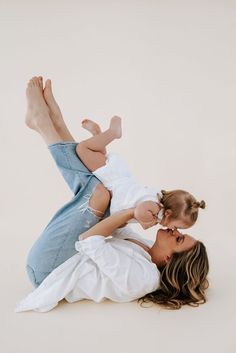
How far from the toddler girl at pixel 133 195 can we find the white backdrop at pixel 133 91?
1.34 meters

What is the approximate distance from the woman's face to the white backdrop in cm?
124

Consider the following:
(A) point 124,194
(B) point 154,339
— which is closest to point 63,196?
(A) point 124,194

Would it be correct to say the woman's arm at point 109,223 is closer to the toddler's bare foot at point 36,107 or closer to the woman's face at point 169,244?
the woman's face at point 169,244

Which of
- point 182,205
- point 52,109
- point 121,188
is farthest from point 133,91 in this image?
point 182,205

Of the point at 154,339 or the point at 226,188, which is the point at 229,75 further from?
the point at 154,339

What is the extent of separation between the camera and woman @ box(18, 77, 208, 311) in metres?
2.76

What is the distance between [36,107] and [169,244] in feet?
3.37

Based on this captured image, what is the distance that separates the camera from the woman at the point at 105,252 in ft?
9.04

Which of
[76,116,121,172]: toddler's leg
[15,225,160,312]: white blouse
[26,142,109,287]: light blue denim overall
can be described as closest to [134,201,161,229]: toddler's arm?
[15,225,160,312]: white blouse

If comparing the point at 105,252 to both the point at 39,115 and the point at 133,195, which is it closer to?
the point at 133,195

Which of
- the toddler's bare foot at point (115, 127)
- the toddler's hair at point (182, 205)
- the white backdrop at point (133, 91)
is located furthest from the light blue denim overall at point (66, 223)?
the white backdrop at point (133, 91)

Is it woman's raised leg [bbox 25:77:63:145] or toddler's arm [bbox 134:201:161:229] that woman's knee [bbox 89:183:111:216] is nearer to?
toddler's arm [bbox 134:201:161:229]

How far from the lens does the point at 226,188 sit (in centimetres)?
446

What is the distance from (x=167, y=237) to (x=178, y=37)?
2560 millimetres
